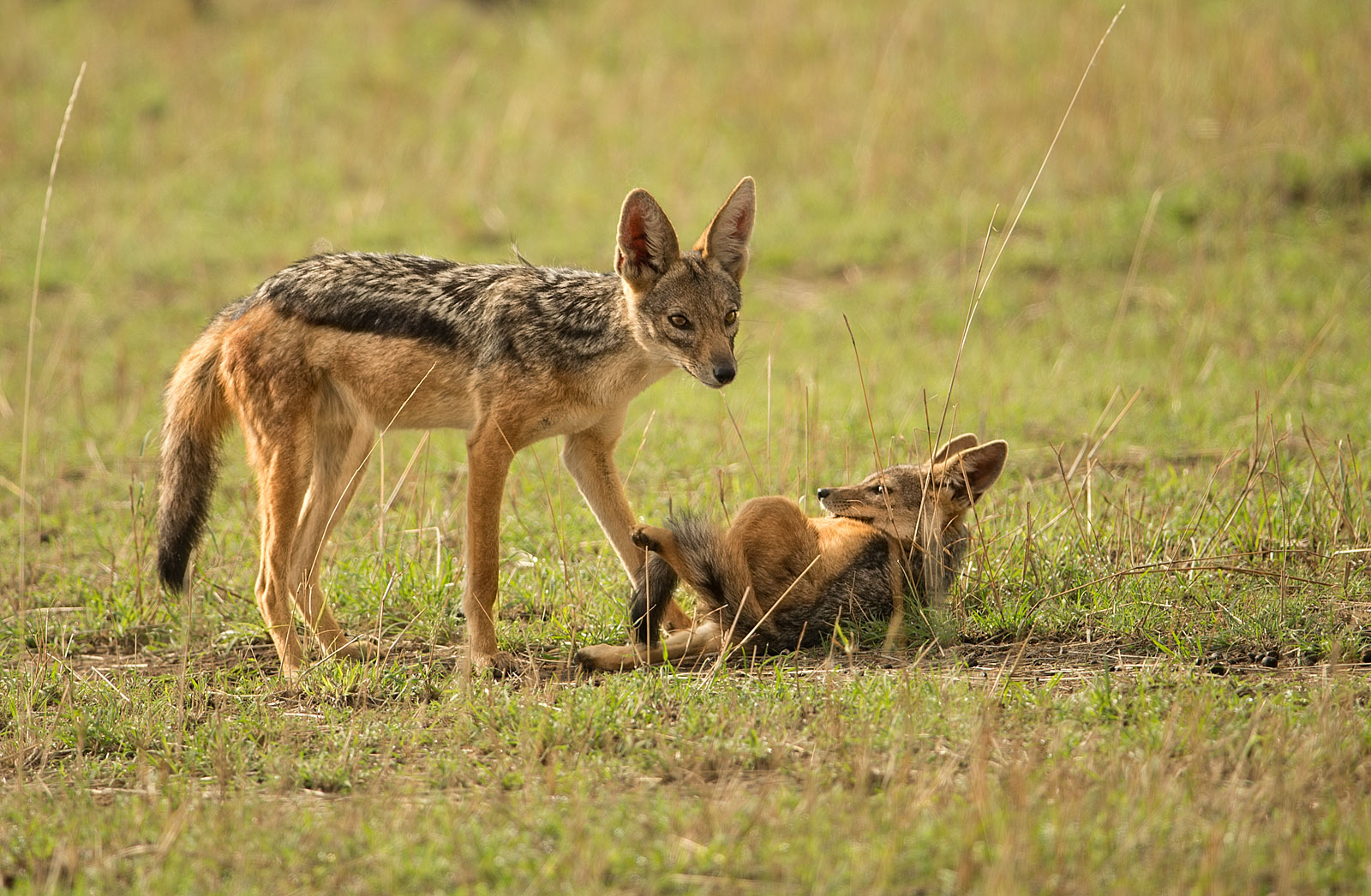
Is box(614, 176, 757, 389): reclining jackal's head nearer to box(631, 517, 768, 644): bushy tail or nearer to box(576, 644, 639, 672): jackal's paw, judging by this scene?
box(631, 517, 768, 644): bushy tail

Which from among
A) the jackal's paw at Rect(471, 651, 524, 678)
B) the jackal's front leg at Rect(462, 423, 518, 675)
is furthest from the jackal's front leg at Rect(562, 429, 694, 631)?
the jackal's paw at Rect(471, 651, 524, 678)

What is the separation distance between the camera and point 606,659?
5.02m

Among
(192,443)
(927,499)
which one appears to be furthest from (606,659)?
(192,443)

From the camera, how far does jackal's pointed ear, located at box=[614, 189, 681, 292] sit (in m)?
5.55

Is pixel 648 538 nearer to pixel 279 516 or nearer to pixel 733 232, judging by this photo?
pixel 733 232

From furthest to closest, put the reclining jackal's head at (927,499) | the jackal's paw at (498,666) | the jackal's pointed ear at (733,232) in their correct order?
1. the jackal's pointed ear at (733,232)
2. the reclining jackal's head at (927,499)
3. the jackal's paw at (498,666)

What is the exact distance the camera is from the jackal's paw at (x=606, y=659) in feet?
16.5

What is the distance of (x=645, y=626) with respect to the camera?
503 cm

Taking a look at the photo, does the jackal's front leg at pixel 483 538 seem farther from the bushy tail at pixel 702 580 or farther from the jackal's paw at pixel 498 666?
the bushy tail at pixel 702 580

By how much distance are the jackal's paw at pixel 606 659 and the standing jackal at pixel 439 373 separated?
49cm

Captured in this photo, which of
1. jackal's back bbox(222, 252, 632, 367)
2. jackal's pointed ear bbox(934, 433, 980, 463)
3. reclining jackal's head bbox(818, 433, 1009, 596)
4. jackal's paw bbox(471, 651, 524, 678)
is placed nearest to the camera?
jackal's paw bbox(471, 651, 524, 678)

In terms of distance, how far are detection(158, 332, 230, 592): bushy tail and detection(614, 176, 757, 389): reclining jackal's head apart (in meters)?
2.05

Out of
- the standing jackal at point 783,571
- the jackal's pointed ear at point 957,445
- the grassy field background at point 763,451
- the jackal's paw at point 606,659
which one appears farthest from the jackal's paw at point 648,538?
the jackal's pointed ear at point 957,445

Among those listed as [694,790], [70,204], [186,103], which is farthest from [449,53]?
[694,790]
